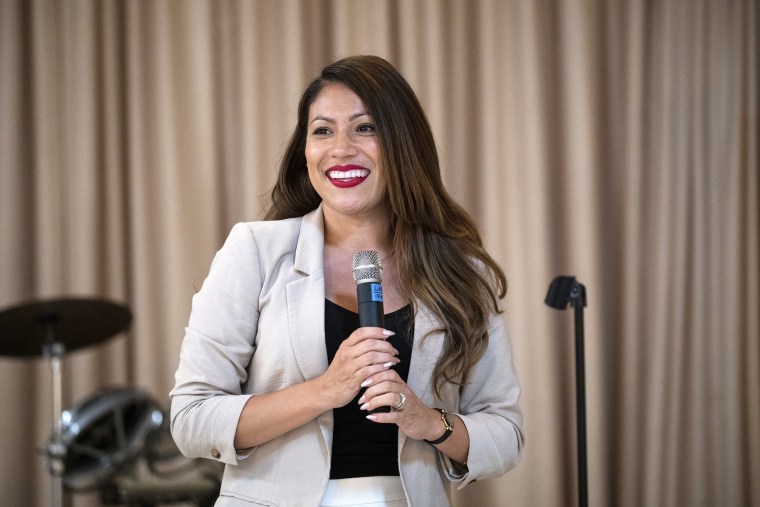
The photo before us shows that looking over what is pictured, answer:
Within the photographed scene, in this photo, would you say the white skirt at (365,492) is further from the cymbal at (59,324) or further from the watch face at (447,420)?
the cymbal at (59,324)

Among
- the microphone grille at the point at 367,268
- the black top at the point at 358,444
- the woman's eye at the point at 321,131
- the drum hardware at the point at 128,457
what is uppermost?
the woman's eye at the point at 321,131

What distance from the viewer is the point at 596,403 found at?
4.20 m

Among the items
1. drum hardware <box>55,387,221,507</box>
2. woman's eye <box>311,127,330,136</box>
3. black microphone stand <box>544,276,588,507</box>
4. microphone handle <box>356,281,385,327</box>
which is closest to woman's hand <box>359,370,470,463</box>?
microphone handle <box>356,281,385,327</box>

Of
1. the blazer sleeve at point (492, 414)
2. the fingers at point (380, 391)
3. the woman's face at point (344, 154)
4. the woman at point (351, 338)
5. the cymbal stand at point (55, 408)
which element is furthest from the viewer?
the cymbal stand at point (55, 408)

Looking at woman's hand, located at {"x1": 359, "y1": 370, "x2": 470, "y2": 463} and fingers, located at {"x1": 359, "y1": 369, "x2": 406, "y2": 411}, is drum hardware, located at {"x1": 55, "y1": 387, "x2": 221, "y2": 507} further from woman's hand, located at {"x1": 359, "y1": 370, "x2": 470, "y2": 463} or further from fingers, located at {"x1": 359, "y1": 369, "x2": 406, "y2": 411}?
fingers, located at {"x1": 359, "y1": 369, "x2": 406, "y2": 411}

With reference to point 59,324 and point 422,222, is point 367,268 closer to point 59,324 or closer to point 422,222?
point 422,222

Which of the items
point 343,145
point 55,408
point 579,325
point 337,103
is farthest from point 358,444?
point 579,325

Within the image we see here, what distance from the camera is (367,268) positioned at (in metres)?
1.83

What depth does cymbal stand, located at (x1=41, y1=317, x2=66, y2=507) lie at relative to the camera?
117 inches

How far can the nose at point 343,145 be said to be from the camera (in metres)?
2.13

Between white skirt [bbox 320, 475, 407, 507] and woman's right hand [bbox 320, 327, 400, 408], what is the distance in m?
0.26

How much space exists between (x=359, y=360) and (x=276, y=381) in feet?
1.07

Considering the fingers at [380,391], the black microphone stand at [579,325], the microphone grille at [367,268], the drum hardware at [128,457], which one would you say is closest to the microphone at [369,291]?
the microphone grille at [367,268]

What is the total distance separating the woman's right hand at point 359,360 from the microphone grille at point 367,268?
0.11 metres
